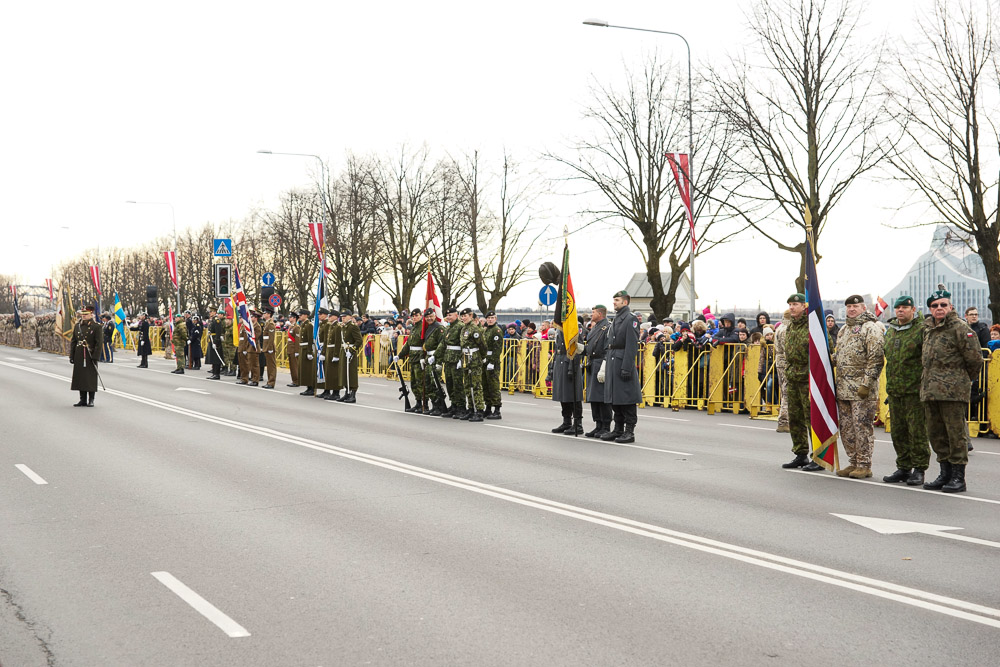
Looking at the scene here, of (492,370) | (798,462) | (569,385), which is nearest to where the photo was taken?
(798,462)

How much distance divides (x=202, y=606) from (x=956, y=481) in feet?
24.2

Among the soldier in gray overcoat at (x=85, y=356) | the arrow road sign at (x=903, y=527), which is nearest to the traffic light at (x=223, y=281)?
the soldier in gray overcoat at (x=85, y=356)

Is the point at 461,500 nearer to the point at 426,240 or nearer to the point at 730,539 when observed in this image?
the point at 730,539

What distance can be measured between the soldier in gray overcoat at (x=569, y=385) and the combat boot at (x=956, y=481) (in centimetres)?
588

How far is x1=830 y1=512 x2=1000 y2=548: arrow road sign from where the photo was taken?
7.56 meters

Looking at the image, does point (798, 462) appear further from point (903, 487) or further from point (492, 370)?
point (492, 370)

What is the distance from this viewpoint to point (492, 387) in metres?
17.5

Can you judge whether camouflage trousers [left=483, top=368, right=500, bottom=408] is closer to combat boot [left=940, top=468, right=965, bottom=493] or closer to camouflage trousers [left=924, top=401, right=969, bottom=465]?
camouflage trousers [left=924, top=401, right=969, bottom=465]

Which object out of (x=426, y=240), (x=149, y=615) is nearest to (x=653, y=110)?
(x=426, y=240)

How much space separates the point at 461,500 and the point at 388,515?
918 millimetres

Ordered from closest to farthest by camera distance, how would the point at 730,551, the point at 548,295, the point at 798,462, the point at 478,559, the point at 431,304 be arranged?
the point at 478,559, the point at 730,551, the point at 798,462, the point at 431,304, the point at 548,295

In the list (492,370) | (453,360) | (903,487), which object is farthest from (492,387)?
(903,487)

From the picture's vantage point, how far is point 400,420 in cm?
1722

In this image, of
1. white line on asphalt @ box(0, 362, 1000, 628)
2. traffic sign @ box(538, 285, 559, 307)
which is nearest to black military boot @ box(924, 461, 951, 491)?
white line on asphalt @ box(0, 362, 1000, 628)
